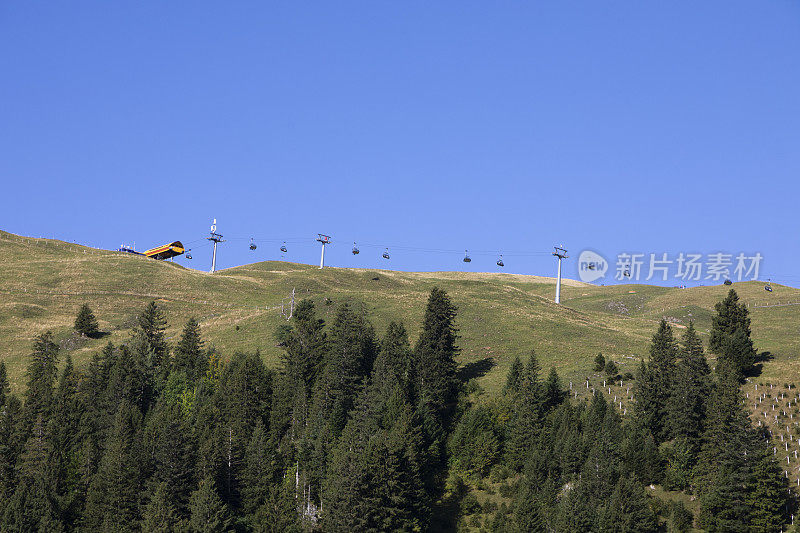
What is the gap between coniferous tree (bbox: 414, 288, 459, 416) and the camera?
357 ft

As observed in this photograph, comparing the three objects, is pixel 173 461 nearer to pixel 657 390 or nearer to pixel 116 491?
pixel 116 491

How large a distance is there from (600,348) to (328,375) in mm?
47416

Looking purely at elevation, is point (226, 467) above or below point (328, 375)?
below

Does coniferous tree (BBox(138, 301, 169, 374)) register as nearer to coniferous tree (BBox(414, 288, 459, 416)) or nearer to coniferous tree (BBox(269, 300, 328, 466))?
coniferous tree (BBox(269, 300, 328, 466))

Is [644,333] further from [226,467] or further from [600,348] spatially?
[226,467]

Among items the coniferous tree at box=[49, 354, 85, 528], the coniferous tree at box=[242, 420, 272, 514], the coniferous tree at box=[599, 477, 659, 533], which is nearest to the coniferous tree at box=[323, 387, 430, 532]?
the coniferous tree at box=[242, 420, 272, 514]

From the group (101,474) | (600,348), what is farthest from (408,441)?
(600,348)

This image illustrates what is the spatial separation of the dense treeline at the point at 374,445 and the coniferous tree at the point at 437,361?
273 millimetres

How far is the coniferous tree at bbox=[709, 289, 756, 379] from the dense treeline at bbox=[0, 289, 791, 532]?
0.21 meters

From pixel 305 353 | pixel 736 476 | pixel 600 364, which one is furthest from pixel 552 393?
pixel 305 353

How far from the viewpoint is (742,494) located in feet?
270

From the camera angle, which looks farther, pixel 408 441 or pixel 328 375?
pixel 328 375

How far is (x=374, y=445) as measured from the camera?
8869cm

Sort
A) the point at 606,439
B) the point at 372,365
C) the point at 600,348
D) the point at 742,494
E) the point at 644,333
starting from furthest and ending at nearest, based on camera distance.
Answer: the point at 644,333 → the point at 600,348 → the point at 372,365 → the point at 606,439 → the point at 742,494
